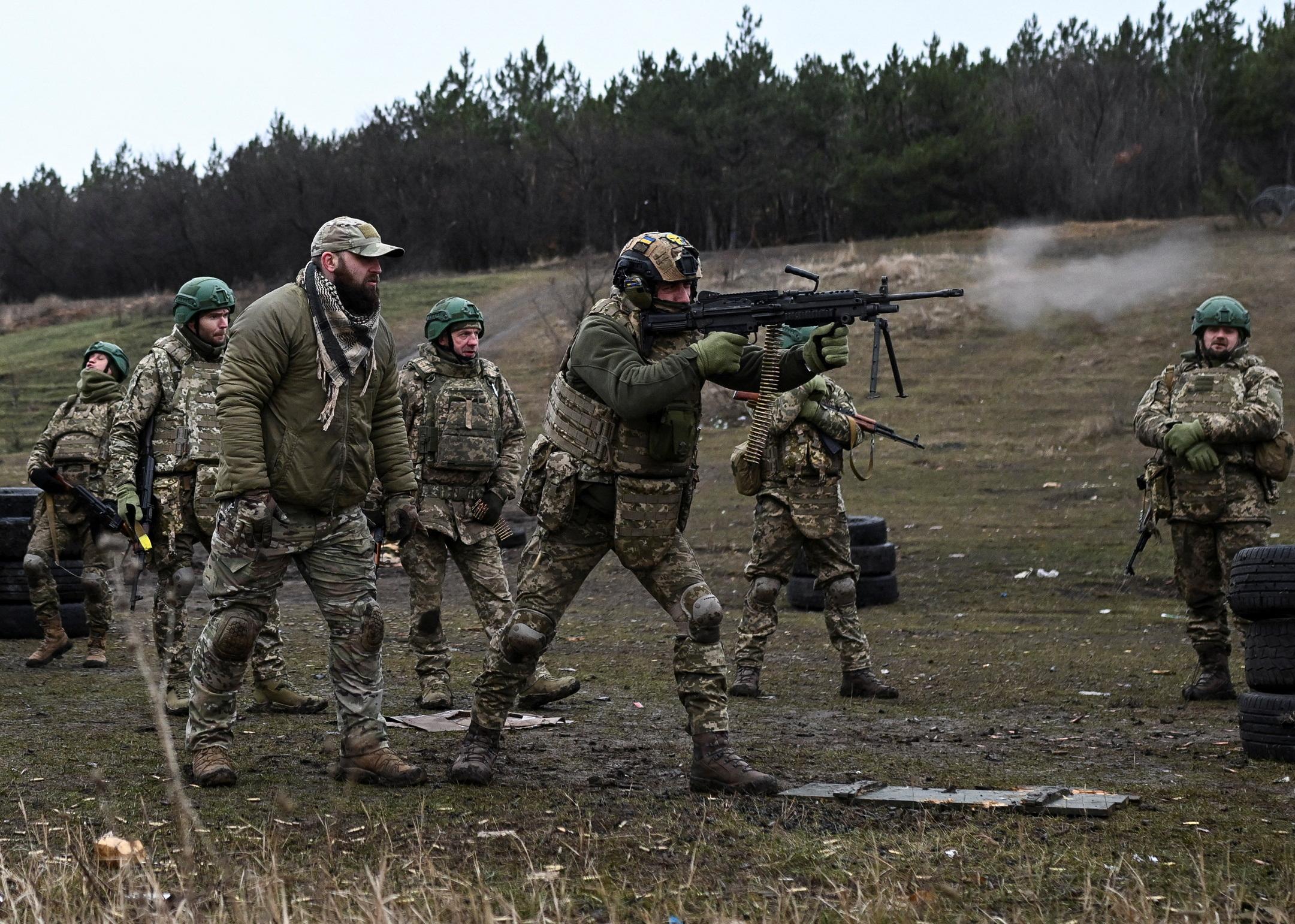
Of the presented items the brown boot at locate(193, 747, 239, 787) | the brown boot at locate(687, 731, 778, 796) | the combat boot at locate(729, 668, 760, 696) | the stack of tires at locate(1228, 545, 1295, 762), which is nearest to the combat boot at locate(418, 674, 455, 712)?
the combat boot at locate(729, 668, 760, 696)

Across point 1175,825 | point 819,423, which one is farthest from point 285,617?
point 1175,825

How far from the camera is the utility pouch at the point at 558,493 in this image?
5750 millimetres

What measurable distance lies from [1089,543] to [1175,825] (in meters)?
10.8

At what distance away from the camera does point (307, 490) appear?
18.6 ft

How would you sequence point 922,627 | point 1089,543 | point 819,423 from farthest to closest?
point 1089,543
point 922,627
point 819,423

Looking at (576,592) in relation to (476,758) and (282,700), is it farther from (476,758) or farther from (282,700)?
(282,700)

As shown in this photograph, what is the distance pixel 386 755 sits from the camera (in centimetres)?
580

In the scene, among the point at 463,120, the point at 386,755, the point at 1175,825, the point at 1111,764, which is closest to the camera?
the point at 1175,825

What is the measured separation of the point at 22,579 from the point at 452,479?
4654mm

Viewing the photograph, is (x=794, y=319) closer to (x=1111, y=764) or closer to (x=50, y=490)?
(x=1111, y=764)

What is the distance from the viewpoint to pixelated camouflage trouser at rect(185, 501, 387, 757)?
5.71 metres

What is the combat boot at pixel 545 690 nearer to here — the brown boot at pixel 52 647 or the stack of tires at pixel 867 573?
→ the brown boot at pixel 52 647

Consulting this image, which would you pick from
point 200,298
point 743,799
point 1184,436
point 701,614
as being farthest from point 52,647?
point 1184,436

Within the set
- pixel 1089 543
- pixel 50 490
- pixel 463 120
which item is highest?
pixel 463 120
